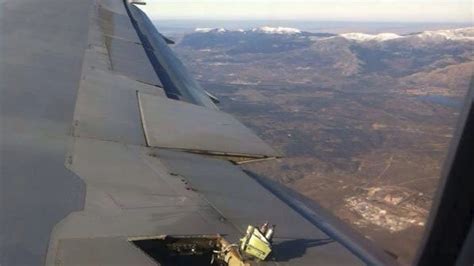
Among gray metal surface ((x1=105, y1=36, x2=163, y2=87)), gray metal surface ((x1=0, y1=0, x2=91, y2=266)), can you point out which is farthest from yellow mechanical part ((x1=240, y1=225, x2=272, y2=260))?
gray metal surface ((x1=105, y1=36, x2=163, y2=87))

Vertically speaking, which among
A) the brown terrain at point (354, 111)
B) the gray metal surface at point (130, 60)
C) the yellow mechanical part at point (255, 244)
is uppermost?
the gray metal surface at point (130, 60)

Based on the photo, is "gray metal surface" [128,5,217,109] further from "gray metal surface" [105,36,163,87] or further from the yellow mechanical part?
the yellow mechanical part

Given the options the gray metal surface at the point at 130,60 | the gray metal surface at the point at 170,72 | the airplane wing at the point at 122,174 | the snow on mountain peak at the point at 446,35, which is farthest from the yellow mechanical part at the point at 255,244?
the snow on mountain peak at the point at 446,35

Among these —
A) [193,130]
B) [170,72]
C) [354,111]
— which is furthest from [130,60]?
[354,111]

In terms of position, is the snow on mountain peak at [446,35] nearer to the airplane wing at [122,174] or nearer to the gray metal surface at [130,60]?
the gray metal surface at [130,60]

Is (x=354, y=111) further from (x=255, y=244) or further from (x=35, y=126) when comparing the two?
(x=255, y=244)

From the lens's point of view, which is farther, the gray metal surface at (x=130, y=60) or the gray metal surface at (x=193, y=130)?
the gray metal surface at (x=130, y=60)
